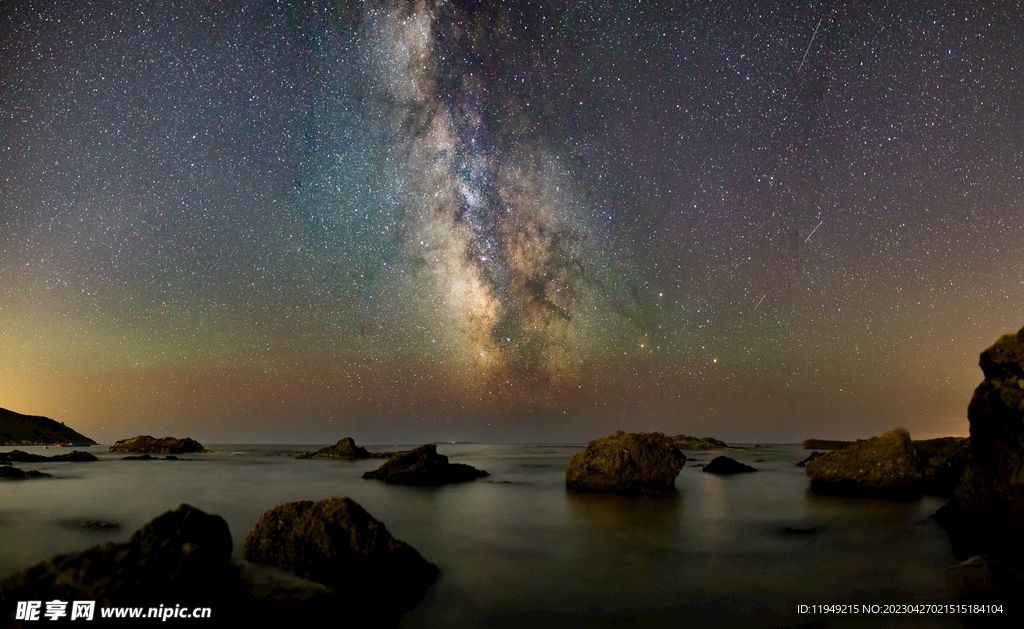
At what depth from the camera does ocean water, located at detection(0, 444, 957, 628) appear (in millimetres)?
7164

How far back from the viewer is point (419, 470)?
25.5 metres

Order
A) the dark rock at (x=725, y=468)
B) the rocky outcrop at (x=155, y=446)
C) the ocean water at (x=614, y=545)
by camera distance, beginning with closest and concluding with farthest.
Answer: the ocean water at (x=614, y=545), the dark rock at (x=725, y=468), the rocky outcrop at (x=155, y=446)

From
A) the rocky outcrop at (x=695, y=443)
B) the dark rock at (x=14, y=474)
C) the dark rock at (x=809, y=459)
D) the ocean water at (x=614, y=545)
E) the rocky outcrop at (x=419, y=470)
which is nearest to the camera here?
the ocean water at (x=614, y=545)

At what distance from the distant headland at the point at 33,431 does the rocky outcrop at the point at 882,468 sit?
516 feet

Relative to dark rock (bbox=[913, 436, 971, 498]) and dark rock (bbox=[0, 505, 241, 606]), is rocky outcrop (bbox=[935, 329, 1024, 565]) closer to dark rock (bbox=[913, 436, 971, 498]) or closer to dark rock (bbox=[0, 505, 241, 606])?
dark rock (bbox=[913, 436, 971, 498])

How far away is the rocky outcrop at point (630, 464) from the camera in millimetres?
20031

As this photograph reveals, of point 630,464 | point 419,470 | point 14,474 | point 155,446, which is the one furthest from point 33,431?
point 630,464

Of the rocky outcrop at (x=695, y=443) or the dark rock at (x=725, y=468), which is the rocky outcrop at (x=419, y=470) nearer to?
the dark rock at (x=725, y=468)

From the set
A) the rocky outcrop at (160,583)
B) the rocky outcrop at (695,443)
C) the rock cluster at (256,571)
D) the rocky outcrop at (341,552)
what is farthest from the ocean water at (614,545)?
the rocky outcrop at (695,443)

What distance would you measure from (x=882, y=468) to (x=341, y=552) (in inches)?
760

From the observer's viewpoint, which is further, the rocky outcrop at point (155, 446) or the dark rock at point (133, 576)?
the rocky outcrop at point (155, 446)

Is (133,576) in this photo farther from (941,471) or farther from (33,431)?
(33,431)

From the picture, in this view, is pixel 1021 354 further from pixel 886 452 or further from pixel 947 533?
pixel 886 452

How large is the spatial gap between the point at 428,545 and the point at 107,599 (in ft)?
25.5
